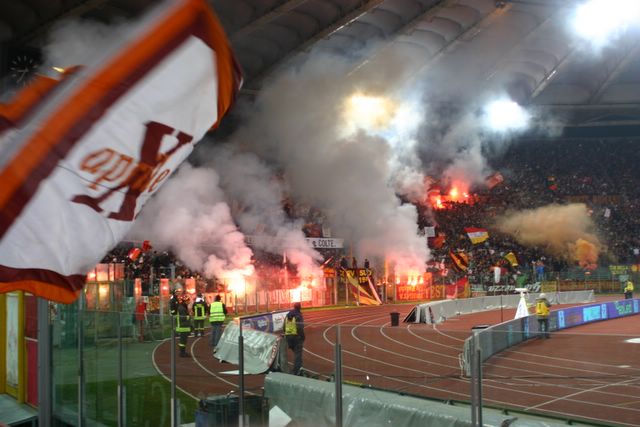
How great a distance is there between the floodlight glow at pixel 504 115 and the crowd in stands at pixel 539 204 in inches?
220

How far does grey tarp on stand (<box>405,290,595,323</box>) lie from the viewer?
28203 millimetres

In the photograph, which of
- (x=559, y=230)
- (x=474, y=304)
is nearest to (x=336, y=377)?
(x=474, y=304)

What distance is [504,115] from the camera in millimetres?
52812

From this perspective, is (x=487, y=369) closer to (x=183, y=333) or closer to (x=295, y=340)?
(x=295, y=340)

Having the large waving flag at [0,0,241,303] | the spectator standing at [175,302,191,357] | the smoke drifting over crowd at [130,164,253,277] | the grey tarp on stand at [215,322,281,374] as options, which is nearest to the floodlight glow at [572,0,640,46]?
the smoke drifting over crowd at [130,164,253,277]

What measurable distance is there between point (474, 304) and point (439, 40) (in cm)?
1543

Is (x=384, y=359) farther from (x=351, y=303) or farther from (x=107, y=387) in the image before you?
(x=351, y=303)

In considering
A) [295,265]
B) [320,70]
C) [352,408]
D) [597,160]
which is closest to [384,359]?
[352,408]

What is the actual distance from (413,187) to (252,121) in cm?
1668

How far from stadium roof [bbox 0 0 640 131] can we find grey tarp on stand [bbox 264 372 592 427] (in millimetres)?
19613

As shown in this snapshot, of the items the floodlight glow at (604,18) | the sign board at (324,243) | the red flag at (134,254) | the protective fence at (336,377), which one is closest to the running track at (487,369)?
the protective fence at (336,377)

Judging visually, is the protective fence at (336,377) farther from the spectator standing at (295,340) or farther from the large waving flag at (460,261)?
the large waving flag at (460,261)

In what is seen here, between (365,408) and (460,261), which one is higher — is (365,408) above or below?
below

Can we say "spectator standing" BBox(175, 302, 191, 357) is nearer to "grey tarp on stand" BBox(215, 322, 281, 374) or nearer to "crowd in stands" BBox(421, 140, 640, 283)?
"grey tarp on stand" BBox(215, 322, 281, 374)
